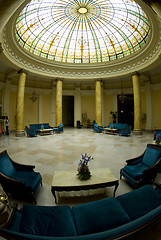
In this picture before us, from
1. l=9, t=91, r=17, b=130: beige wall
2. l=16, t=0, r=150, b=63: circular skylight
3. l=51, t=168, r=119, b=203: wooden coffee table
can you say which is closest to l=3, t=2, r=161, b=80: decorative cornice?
l=16, t=0, r=150, b=63: circular skylight

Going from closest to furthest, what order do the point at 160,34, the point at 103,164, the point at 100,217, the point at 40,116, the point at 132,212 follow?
the point at 100,217 < the point at 132,212 < the point at 103,164 < the point at 160,34 < the point at 40,116

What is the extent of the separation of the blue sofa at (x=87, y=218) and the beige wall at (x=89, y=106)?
55.3 ft

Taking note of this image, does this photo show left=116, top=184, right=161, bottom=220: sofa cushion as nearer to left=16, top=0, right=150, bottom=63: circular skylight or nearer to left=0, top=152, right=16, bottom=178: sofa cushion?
left=0, top=152, right=16, bottom=178: sofa cushion

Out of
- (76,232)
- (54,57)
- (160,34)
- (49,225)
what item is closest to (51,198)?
(49,225)

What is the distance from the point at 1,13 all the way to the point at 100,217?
5.25m

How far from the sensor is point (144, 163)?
11.5ft

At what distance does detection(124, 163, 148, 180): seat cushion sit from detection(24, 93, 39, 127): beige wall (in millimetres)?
15863

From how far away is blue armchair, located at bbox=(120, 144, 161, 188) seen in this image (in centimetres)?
289

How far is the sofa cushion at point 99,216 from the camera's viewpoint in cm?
148

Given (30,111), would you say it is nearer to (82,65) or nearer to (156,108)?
(82,65)

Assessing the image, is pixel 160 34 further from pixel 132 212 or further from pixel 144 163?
pixel 132 212

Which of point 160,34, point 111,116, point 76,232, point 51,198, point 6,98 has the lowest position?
point 51,198

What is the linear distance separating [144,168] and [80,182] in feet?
6.16

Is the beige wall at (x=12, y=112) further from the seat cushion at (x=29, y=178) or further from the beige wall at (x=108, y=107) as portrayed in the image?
the seat cushion at (x=29, y=178)
